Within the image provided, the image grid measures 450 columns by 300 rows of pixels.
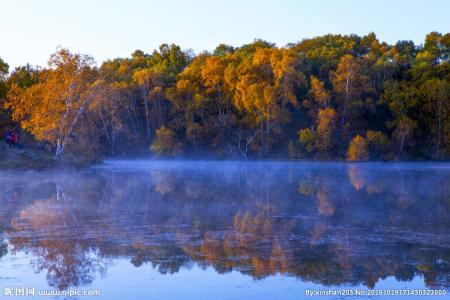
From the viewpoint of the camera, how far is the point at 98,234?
11961 mm

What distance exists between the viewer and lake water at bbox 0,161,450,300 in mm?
8156

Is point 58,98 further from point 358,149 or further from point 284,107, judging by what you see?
point 358,149

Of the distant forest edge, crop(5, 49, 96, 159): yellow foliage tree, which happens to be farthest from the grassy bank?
the distant forest edge

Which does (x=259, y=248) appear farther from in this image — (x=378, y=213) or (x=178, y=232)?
(x=378, y=213)

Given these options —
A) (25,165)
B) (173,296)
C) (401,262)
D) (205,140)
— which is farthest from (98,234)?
(205,140)

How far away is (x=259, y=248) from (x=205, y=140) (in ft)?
155

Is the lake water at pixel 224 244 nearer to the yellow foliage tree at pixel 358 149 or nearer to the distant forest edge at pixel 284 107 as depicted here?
the yellow foliage tree at pixel 358 149

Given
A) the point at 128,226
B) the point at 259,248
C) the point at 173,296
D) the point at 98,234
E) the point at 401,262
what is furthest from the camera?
the point at 128,226

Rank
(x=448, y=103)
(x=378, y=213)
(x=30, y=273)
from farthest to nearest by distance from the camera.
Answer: (x=448, y=103)
(x=378, y=213)
(x=30, y=273)

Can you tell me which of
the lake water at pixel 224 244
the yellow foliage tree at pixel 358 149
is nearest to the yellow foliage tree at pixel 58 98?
the lake water at pixel 224 244

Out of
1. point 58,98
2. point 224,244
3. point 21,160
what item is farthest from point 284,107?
point 224,244

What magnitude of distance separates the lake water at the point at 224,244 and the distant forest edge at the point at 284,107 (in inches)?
1314

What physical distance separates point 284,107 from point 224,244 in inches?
1760

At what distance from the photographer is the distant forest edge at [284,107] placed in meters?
52.2
